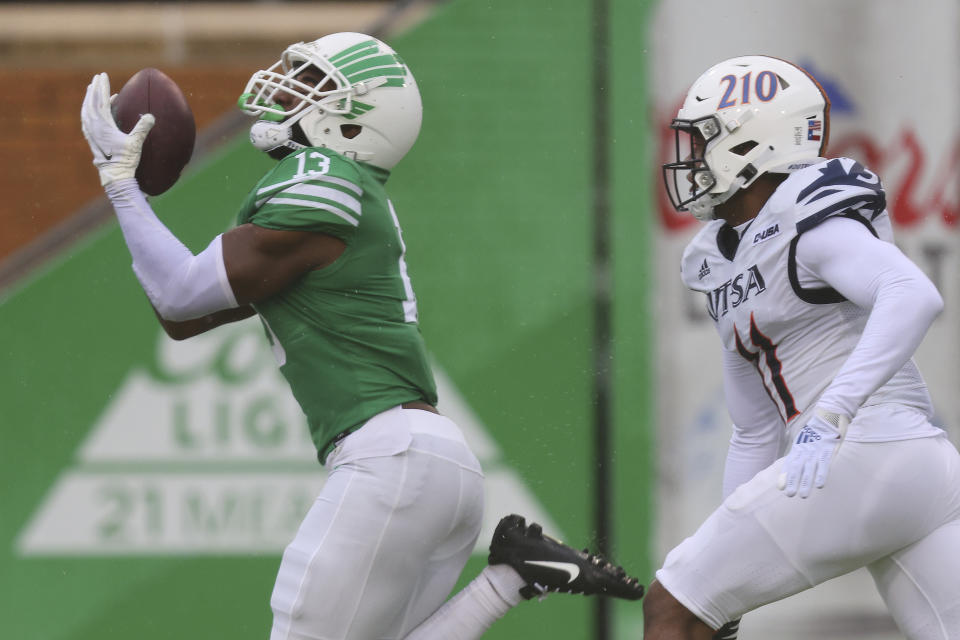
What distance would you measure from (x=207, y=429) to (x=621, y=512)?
1.48m

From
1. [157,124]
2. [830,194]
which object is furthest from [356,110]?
[830,194]

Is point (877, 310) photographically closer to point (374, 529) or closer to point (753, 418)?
point (753, 418)

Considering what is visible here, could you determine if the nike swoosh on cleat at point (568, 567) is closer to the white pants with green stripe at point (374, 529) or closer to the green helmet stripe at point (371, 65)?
the white pants with green stripe at point (374, 529)

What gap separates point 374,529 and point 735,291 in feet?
3.09

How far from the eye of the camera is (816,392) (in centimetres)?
297

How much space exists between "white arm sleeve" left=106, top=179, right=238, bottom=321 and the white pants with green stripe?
43 centimetres

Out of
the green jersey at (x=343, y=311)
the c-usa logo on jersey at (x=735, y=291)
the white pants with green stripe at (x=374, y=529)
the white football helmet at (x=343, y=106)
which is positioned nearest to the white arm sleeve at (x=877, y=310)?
the c-usa logo on jersey at (x=735, y=291)

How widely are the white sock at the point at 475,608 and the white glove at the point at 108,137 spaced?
3.91ft

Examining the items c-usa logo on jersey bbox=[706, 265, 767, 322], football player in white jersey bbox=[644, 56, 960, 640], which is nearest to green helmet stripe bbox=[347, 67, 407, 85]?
football player in white jersey bbox=[644, 56, 960, 640]

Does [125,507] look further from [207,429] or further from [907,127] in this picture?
[907,127]

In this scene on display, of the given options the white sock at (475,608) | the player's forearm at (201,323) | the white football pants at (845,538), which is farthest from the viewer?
the player's forearm at (201,323)

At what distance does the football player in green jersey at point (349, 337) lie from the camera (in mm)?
2912

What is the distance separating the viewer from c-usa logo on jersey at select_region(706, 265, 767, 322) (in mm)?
3004

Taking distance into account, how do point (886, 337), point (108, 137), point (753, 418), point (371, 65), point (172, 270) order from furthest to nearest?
point (753, 418), point (371, 65), point (108, 137), point (172, 270), point (886, 337)
